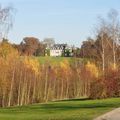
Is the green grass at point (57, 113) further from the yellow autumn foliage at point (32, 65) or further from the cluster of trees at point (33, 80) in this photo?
the yellow autumn foliage at point (32, 65)

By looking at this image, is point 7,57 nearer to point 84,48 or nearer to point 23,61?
point 23,61

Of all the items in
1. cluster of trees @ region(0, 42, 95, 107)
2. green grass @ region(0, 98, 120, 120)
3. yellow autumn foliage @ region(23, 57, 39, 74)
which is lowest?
green grass @ region(0, 98, 120, 120)

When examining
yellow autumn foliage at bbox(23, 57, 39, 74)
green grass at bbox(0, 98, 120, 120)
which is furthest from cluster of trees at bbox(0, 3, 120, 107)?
green grass at bbox(0, 98, 120, 120)

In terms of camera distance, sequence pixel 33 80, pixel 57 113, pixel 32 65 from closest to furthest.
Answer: pixel 57 113 → pixel 33 80 → pixel 32 65

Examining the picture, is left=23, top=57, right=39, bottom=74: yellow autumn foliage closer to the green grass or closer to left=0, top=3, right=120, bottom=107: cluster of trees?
left=0, top=3, right=120, bottom=107: cluster of trees

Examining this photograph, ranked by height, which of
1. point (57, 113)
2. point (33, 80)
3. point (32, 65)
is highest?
point (32, 65)

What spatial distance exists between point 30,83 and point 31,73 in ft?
6.07

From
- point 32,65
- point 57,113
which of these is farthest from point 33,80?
point 57,113

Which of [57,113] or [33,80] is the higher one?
[33,80]

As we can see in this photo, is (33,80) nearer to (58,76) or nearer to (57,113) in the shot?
(58,76)

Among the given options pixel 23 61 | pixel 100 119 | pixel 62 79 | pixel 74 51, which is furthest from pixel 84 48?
pixel 100 119

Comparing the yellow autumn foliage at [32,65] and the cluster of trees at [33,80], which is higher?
the yellow autumn foliage at [32,65]

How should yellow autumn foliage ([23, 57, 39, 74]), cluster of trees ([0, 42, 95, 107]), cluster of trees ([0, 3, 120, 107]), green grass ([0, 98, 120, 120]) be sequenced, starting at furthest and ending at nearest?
yellow autumn foliage ([23, 57, 39, 74]) → cluster of trees ([0, 42, 95, 107]) → cluster of trees ([0, 3, 120, 107]) → green grass ([0, 98, 120, 120])

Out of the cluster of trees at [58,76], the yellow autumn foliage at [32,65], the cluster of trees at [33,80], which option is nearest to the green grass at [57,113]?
the cluster of trees at [58,76]
